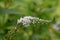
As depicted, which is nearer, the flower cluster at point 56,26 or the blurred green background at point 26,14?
the blurred green background at point 26,14

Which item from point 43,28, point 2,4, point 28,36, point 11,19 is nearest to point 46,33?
point 43,28

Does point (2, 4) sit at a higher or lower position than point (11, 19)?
higher

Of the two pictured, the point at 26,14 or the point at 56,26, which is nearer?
the point at 26,14

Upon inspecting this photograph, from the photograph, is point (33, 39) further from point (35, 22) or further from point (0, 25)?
point (35, 22)

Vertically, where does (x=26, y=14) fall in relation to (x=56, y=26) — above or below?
above

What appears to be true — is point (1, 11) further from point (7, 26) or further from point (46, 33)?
point (46, 33)

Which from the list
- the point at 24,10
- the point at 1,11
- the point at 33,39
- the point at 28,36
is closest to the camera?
the point at 1,11

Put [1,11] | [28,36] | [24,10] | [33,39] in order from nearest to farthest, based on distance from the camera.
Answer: [1,11] < [33,39] < [28,36] < [24,10]

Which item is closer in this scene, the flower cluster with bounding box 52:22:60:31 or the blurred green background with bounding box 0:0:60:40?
the blurred green background with bounding box 0:0:60:40

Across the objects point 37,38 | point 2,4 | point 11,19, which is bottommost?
point 37,38

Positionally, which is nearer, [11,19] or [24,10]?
[11,19]
